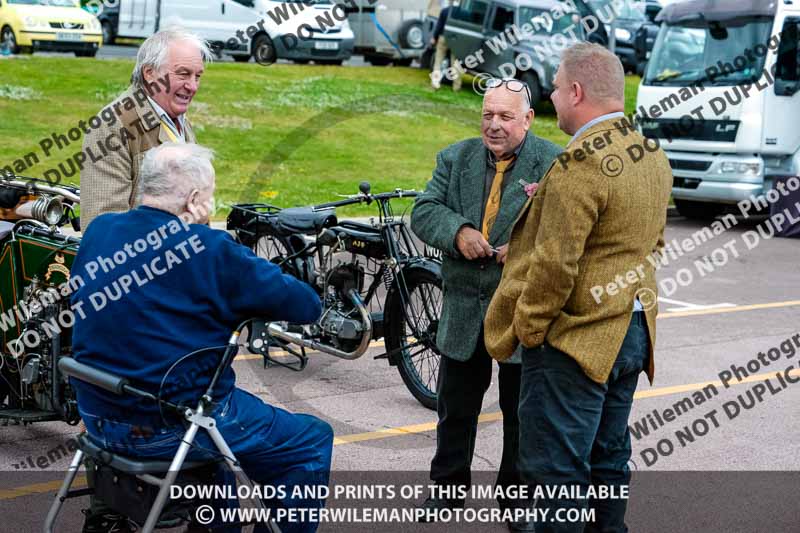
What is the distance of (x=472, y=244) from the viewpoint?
15.1 feet

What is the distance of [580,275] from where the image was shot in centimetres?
370

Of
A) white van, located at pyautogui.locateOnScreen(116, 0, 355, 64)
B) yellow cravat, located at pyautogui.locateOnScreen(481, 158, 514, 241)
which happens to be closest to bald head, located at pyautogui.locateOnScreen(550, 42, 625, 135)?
yellow cravat, located at pyautogui.locateOnScreen(481, 158, 514, 241)

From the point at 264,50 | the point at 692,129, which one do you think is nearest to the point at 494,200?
the point at 692,129

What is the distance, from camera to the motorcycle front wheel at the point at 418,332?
20.3ft

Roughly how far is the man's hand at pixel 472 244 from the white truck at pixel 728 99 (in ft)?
33.1

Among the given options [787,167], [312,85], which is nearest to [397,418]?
[787,167]

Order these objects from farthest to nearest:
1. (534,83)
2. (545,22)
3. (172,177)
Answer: (545,22)
(534,83)
(172,177)

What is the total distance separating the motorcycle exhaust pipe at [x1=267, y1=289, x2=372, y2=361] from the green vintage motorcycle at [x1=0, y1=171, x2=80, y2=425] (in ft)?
4.67

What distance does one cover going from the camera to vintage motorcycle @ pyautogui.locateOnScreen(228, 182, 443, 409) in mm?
6309

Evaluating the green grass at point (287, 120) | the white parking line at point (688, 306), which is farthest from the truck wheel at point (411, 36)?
the white parking line at point (688, 306)

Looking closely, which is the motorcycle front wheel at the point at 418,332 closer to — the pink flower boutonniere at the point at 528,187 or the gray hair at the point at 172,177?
the pink flower boutonniere at the point at 528,187

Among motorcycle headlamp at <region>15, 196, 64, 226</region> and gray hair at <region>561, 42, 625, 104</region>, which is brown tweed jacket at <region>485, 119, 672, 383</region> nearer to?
gray hair at <region>561, 42, 625, 104</region>

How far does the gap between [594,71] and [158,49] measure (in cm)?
195

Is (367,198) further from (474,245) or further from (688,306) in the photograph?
(688,306)
